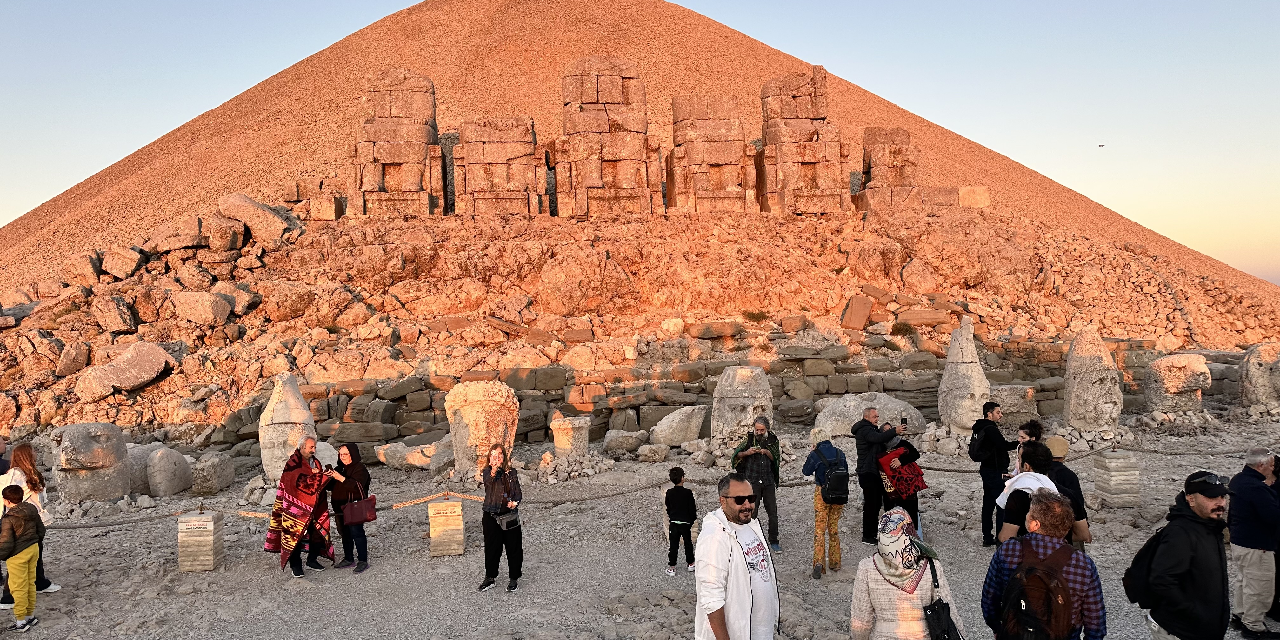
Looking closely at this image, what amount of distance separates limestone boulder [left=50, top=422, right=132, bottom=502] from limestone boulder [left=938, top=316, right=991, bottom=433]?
1213cm

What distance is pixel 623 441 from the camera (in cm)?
1266

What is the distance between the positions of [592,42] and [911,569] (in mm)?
46433

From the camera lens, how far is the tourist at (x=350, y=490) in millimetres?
7914

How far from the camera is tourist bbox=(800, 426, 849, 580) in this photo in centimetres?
718

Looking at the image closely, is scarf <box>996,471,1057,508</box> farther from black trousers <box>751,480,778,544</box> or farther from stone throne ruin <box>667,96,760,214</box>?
stone throne ruin <box>667,96,760,214</box>

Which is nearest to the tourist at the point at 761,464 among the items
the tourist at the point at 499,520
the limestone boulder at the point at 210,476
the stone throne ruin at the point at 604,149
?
the tourist at the point at 499,520

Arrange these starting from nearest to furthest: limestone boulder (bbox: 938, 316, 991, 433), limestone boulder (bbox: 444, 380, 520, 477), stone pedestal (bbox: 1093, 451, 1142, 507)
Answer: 1. stone pedestal (bbox: 1093, 451, 1142, 507)
2. limestone boulder (bbox: 444, 380, 520, 477)
3. limestone boulder (bbox: 938, 316, 991, 433)

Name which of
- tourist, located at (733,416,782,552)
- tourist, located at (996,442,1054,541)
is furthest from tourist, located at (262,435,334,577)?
tourist, located at (996,442,1054,541)

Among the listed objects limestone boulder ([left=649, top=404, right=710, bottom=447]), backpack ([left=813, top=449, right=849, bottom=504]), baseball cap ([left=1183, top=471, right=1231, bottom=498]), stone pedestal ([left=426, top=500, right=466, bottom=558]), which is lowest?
stone pedestal ([left=426, top=500, right=466, bottom=558])

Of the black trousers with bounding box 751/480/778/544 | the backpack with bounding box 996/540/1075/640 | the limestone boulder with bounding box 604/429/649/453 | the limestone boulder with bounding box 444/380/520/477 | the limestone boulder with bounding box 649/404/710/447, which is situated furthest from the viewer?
the limestone boulder with bounding box 649/404/710/447

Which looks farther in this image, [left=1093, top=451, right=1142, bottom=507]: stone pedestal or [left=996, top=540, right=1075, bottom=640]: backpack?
[left=1093, top=451, right=1142, bottom=507]: stone pedestal

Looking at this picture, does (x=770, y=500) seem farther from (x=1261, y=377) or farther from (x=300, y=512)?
(x=1261, y=377)

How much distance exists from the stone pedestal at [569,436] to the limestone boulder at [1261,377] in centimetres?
1168

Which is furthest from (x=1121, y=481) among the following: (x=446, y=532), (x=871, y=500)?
(x=446, y=532)
